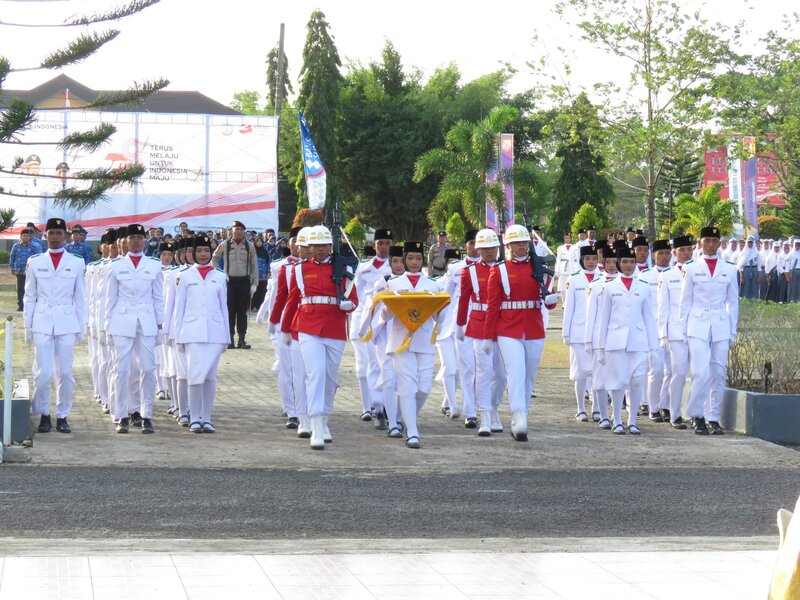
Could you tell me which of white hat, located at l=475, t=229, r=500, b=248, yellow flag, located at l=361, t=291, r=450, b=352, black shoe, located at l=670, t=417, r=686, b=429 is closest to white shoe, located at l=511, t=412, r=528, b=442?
yellow flag, located at l=361, t=291, r=450, b=352

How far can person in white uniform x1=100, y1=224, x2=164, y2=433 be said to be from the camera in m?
13.7

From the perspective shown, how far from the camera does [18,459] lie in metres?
11.2

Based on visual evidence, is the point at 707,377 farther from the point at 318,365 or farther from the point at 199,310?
the point at 199,310

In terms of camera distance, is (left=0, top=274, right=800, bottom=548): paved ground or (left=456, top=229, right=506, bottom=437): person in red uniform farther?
(left=456, top=229, right=506, bottom=437): person in red uniform

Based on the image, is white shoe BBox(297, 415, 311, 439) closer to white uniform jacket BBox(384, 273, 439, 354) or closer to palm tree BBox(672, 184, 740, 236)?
white uniform jacket BBox(384, 273, 439, 354)

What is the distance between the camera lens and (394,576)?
23.4 feet

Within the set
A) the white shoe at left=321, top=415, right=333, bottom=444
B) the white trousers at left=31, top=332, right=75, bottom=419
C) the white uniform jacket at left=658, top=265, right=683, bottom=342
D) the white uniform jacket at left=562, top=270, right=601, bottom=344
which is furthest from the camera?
the white uniform jacket at left=562, top=270, right=601, bottom=344

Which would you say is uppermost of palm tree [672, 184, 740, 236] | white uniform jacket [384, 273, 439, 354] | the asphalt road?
palm tree [672, 184, 740, 236]

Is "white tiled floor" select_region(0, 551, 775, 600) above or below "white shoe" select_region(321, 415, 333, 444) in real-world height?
below

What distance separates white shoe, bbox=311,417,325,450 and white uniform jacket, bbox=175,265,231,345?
73.2 inches

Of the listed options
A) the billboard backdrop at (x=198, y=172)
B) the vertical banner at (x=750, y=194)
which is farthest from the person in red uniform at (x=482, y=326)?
the vertical banner at (x=750, y=194)

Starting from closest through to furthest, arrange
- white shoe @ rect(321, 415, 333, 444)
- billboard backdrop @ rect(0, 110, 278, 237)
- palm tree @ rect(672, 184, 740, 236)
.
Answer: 1. white shoe @ rect(321, 415, 333, 444)
2. billboard backdrop @ rect(0, 110, 278, 237)
3. palm tree @ rect(672, 184, 740, 236)

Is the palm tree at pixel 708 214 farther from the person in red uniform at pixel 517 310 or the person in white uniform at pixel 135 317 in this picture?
the person in white uniform at pixel 135 317

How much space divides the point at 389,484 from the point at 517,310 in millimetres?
3267
